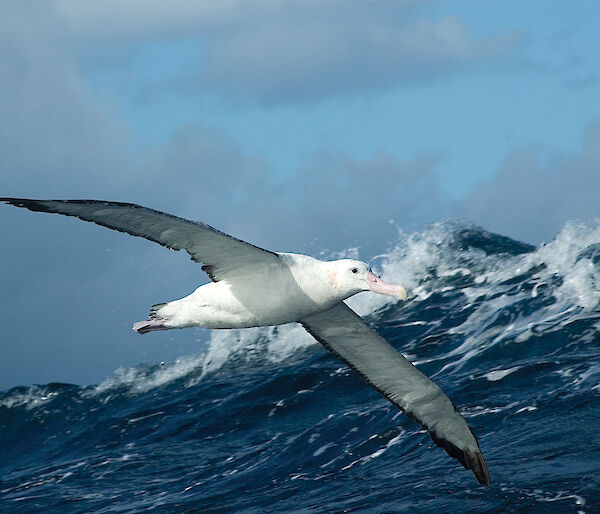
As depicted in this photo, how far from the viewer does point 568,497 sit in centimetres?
865

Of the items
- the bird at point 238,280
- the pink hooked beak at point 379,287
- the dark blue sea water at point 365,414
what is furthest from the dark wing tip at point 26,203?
the dark blue sea water at point 365,414

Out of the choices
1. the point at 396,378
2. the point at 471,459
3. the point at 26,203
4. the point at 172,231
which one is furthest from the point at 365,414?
the point at 26,203

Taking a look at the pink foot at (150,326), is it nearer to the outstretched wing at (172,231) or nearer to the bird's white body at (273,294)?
the bird's white body at (273,294)

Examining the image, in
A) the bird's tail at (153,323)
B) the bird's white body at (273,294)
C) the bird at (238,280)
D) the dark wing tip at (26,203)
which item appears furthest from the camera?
the bird's tail at (153,323)

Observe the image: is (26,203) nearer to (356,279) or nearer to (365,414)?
(356,279)

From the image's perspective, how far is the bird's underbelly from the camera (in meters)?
8.32

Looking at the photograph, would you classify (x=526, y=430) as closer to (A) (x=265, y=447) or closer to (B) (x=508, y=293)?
(A) (x=265, y=447)

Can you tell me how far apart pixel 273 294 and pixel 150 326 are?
1340 mm

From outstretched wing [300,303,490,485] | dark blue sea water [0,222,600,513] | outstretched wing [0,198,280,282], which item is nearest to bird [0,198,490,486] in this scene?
outstretched wing [0,198,280,282]

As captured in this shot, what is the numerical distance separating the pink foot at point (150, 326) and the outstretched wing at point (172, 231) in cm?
68

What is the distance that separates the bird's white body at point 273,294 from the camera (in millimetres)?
8273

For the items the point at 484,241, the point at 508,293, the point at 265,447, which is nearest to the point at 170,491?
the point at 265,447

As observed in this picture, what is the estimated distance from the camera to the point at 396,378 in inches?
386

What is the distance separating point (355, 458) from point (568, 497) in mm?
3243
